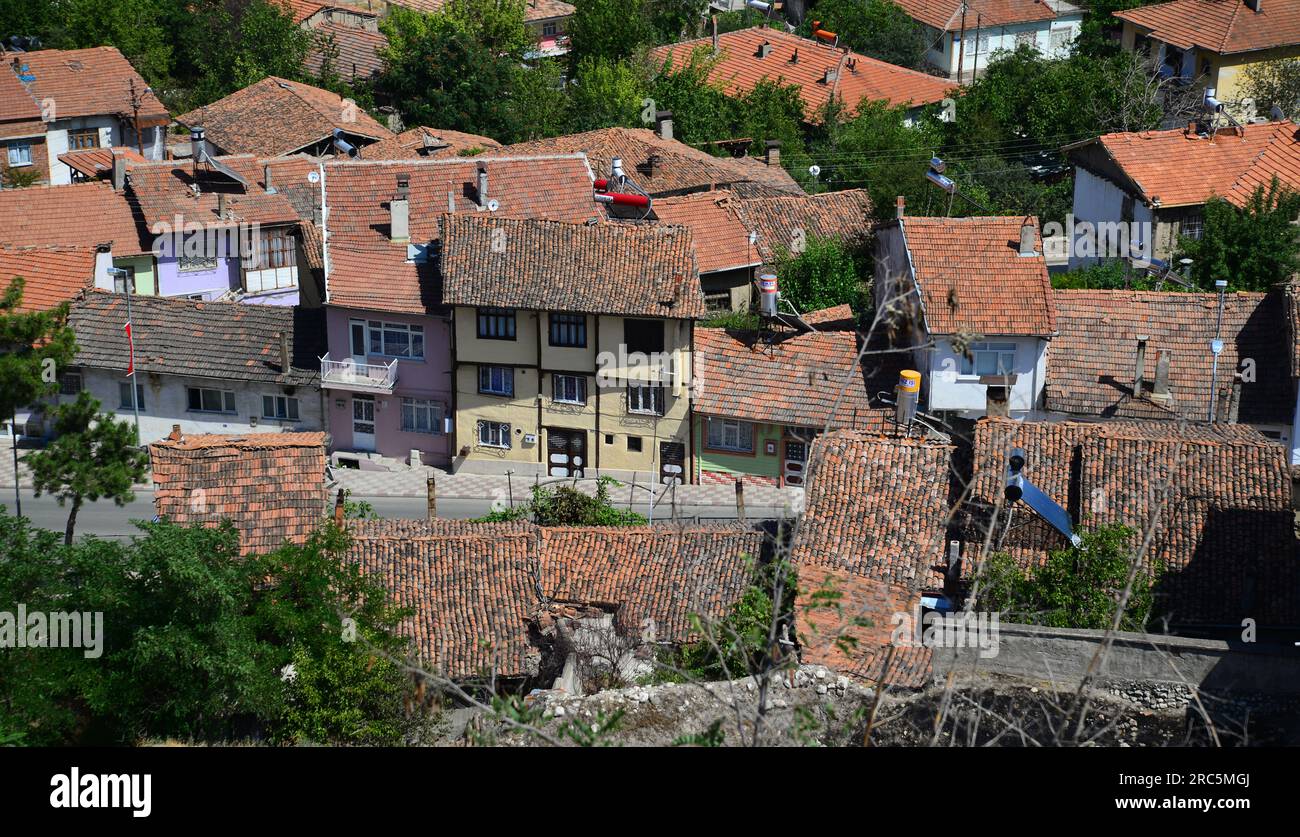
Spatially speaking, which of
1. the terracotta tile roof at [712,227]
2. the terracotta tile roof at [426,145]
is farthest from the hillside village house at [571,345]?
the terracotta tile roof at [426,145]

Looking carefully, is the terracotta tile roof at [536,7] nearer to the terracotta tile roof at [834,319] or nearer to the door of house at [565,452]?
the terracotta tile roof at [834,319]

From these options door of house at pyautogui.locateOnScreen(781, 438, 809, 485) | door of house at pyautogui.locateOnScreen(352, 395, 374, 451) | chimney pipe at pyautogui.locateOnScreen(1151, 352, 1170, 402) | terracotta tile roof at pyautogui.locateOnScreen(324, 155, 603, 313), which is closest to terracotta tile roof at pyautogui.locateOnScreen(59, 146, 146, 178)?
terracotta tile roof at pyautogui.locateOnScreen(324, 155, 603, 313)

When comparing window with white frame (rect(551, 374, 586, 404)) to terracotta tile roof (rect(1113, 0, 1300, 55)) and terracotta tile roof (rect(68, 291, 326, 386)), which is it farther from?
terracotta tile roof (rect(1113, 0, 1300, 55))

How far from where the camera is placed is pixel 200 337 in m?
41.6

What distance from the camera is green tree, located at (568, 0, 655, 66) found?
233ft

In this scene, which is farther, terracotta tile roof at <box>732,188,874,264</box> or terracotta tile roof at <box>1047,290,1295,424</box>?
terracotta tile roof at <box>732,188,874,264</box>

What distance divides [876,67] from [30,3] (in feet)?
134

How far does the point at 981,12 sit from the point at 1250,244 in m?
39.1

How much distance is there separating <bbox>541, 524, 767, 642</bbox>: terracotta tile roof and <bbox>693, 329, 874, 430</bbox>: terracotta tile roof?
347 inches

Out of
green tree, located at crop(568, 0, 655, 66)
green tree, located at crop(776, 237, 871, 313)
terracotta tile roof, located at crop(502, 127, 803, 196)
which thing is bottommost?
green tree, located at crop(776, 237, 871, 313)

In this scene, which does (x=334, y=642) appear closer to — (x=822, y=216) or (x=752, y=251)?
(x=752, y=251)

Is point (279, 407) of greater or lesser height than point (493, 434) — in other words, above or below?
above

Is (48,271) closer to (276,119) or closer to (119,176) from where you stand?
(119,176)

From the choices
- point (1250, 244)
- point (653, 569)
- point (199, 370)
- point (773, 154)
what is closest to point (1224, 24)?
point (773, 154)
